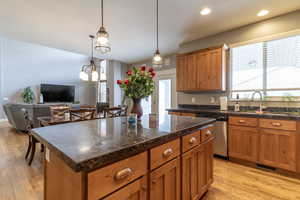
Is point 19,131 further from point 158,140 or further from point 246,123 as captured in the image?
point 246,123

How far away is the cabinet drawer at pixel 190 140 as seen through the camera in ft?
4.36

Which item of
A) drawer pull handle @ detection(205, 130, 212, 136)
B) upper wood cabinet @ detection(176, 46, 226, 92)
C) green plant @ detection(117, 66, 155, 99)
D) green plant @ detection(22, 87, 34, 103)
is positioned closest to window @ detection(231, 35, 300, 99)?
upper wood cabinet @ detection(176, 46, 226, 92)

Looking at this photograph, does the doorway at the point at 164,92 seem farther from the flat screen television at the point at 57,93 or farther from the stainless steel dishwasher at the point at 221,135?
the flat screen television at the point at 57,93

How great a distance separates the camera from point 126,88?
1.64m

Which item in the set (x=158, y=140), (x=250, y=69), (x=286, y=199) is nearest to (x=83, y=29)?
(x=158, y=140)

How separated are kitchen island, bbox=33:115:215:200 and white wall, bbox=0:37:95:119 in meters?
8.39

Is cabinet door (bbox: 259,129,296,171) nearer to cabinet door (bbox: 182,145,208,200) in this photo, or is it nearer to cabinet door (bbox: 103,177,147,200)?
cabinet door (bbox: 182,145,208,200)

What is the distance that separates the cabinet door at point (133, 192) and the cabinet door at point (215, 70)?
285 cm

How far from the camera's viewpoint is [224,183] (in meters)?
2.09

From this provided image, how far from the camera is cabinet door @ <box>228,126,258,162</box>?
8.24 ft

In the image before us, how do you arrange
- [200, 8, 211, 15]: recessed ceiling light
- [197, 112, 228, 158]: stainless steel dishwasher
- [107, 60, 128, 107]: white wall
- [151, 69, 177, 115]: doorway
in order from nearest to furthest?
[200, 8, 211, 15]: recessed ceiling light
[197, 112, 228, 158]: stainless steel dishwasher
[151, 69, 177, 115]: doorway
[107, 60, 128, 107]: white wall

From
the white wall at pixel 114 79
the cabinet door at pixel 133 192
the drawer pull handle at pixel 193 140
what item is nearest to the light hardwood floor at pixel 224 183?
the drawer pull handle at pixel 193 140

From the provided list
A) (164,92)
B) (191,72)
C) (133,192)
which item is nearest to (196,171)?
(133,192)

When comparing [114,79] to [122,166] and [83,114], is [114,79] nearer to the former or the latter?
→ [83,114]
